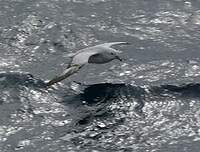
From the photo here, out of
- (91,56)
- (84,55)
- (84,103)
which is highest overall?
(84,55)

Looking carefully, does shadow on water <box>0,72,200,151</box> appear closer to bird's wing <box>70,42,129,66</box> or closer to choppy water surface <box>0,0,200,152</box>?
choppy water surface <box>0,0,200,152</box>

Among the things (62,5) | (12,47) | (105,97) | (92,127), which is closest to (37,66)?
(12,47)

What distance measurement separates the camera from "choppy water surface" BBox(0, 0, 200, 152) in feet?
56.3

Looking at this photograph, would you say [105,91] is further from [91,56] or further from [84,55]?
[84,55]

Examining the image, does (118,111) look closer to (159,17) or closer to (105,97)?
(105,97)

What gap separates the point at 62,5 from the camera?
27.6 metres

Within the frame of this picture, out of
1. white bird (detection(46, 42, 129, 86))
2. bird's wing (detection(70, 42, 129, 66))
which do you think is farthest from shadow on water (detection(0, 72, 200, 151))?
bird's wing (detection(70, 42, 129, 66))

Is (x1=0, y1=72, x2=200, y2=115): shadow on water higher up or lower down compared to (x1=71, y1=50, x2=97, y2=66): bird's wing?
lower down

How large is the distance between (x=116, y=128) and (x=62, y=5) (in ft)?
37.0

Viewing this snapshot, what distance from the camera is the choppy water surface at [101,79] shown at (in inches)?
675

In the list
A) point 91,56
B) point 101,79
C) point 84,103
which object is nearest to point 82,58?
point 91,56

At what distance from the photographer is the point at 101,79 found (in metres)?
20.6

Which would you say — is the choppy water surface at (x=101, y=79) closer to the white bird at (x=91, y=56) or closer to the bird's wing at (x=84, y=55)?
the white bird at (x=91, y=56)

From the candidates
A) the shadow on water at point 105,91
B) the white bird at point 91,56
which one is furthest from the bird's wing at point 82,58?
the shadow on water at point 105,91
